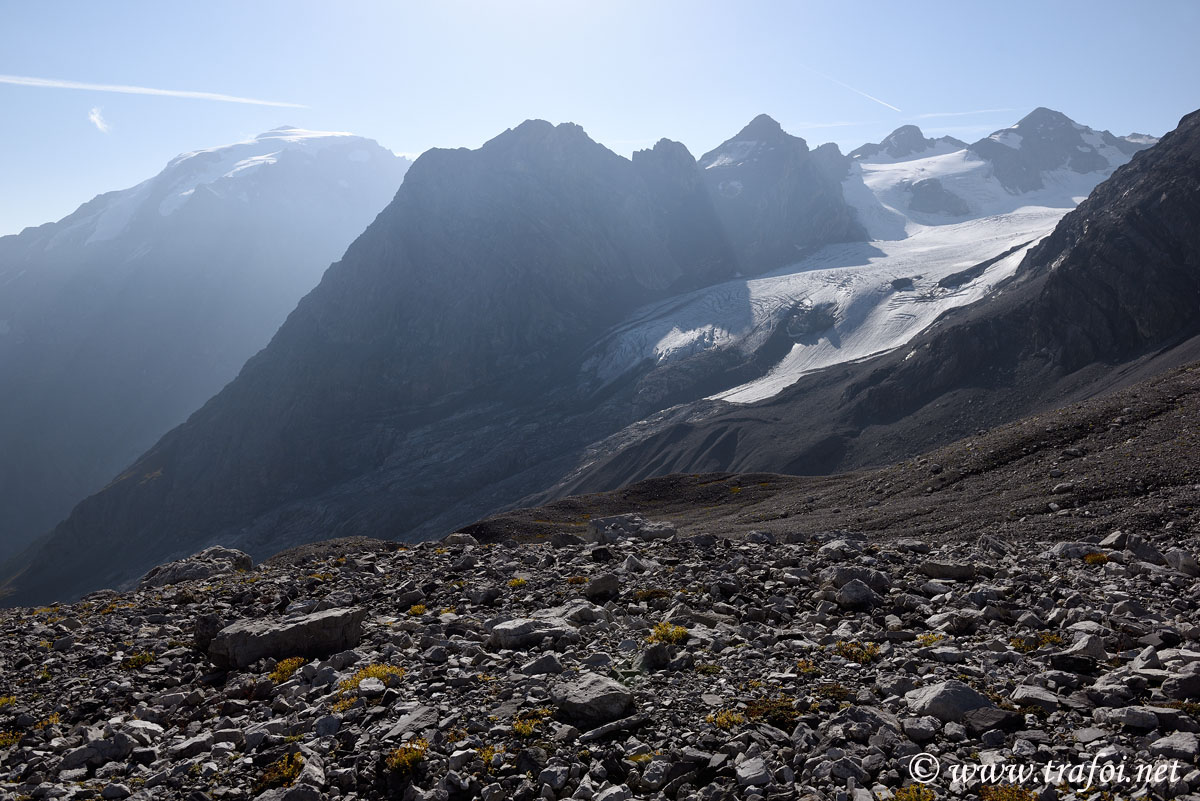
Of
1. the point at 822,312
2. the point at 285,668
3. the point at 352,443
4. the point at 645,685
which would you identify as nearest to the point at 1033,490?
the point at 645,685

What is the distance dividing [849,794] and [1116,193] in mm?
150734

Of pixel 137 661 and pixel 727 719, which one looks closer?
pixel 727 719

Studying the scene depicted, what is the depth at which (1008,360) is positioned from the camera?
10306 cm

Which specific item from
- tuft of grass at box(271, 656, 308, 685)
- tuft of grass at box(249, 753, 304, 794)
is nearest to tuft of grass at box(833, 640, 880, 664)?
tuft of grass at box(249, 753, 304, 794)

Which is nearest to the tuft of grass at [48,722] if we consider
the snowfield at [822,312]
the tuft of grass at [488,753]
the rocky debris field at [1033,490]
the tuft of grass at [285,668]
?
the tuft of grass at [285,668]

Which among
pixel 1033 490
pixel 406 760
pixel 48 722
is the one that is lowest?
pixel 1033 490

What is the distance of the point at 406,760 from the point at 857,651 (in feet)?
22.8

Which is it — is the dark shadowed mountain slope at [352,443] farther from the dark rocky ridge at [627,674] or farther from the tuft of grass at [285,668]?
the tuft of grass at [285,668]

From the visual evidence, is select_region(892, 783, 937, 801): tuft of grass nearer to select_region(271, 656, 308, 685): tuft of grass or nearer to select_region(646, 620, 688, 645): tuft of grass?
select_region(646, 620, 688, 645): tuft of grass

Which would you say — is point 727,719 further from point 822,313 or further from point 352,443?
point 352,443

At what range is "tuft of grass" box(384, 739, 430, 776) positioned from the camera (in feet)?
29.5

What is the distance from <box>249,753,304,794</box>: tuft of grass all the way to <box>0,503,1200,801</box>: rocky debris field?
3 cm

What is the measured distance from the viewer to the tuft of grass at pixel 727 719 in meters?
9.18

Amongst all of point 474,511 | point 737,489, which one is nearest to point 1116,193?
point 737,489
